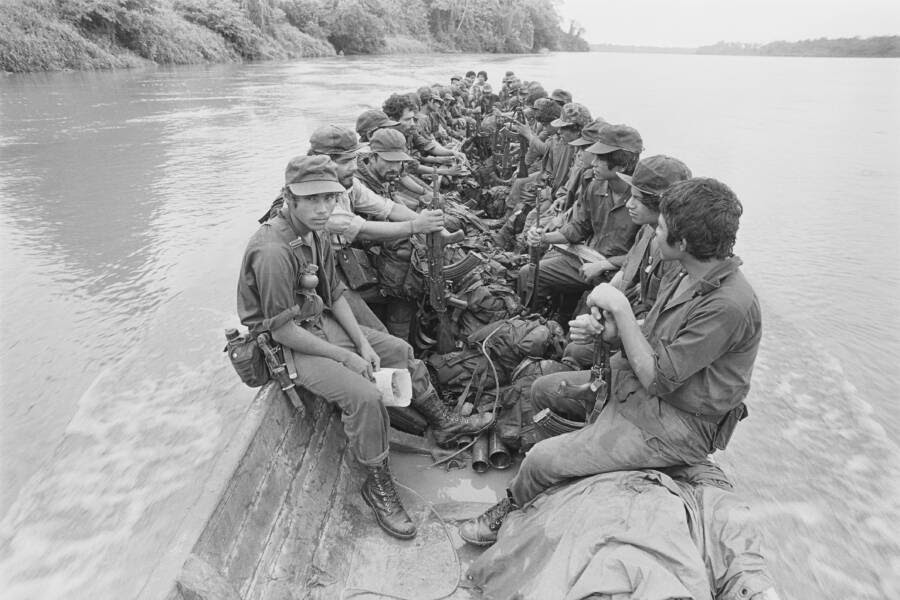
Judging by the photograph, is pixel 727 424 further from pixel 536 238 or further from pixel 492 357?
pixel 536 238

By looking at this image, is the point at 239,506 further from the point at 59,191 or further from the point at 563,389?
the point at 59,191

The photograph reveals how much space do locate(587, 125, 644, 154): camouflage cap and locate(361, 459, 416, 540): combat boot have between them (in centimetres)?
271

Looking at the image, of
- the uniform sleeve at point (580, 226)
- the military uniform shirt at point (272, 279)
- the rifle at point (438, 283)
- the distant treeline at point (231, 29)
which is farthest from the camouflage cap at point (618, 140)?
the distant treeline at point (231, 29)

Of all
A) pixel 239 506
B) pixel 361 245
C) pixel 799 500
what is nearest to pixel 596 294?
pixel 239 506

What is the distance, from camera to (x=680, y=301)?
94.0 inches

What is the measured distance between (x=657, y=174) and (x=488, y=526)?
2.08 m

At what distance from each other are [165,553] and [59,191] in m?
9.48

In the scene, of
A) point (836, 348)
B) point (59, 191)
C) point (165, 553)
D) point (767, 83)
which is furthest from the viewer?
point (767, 83)

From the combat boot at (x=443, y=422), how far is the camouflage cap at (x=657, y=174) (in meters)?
1.68

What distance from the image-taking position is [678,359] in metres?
2.20

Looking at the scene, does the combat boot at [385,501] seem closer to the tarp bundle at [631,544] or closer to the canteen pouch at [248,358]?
the tarp bundle at [631,544]

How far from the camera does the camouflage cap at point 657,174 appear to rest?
3.14 meters

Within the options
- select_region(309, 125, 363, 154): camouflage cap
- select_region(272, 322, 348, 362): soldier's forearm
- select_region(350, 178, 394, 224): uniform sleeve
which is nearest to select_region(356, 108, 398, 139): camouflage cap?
select_region(350, 178, 394, 224): uniform sleeve

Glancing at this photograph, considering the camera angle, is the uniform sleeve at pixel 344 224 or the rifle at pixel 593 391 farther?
the uniform sleeve at pixel 344 224
